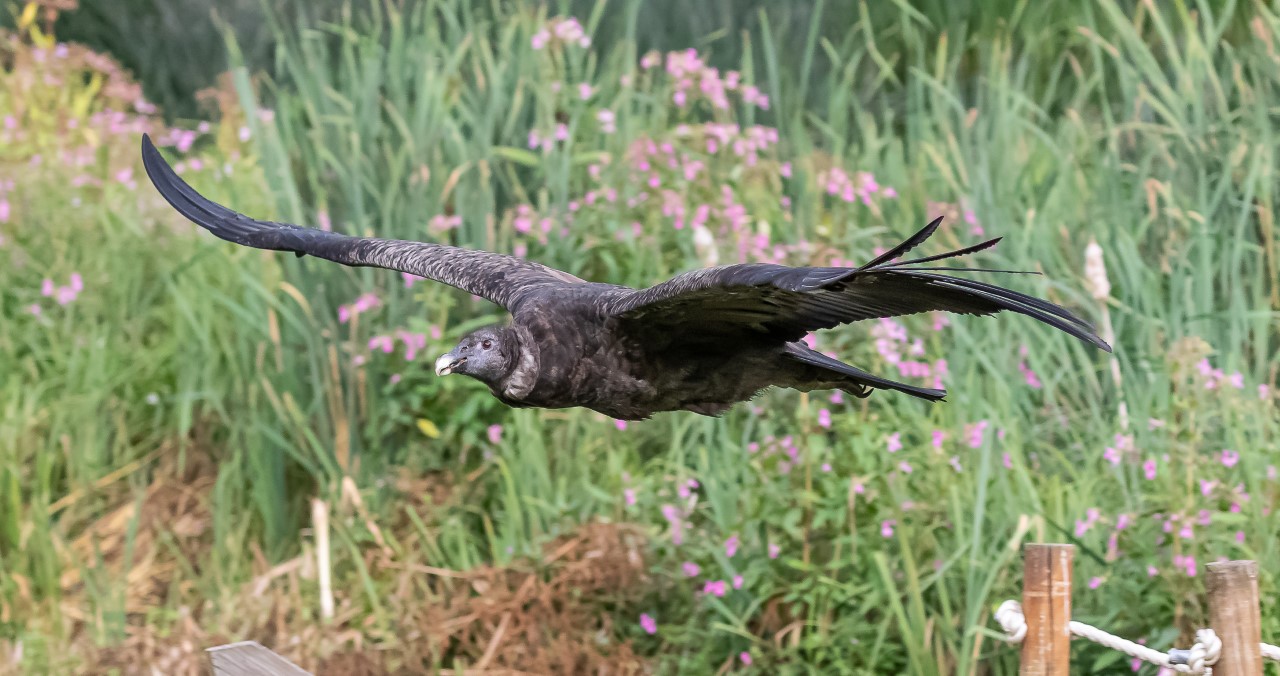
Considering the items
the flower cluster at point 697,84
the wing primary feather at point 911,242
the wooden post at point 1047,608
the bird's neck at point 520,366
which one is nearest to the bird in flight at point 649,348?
the bird's neck at point 520,366

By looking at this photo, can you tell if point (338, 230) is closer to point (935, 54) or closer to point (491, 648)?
point (491, 648)

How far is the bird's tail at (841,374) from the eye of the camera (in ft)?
10.6

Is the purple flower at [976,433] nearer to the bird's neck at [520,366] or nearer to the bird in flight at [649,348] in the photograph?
the bird in flight at [649,348]

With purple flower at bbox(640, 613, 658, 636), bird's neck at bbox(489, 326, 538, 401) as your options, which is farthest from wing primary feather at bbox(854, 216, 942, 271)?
purple flower at bbox(640, 613, 658, 636)

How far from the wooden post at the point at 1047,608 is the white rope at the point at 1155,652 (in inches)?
0.9

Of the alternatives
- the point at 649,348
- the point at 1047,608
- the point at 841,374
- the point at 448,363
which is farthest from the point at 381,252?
the point at 1047,608

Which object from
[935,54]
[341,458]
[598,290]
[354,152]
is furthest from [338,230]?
[935,54]

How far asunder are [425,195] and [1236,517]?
2869 millimetres

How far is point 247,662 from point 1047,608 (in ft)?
5.07

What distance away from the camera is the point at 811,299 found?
287 centimetres

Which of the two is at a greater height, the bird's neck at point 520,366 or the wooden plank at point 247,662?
the bird's neck at point 520,366

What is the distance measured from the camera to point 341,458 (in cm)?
508

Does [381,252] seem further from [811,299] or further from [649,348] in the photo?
[811,299]

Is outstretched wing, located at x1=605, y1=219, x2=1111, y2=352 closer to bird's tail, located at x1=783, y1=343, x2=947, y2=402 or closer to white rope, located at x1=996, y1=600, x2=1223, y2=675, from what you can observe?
bird's tail, located at x1=783, y1=343, x2=947, y2=402
